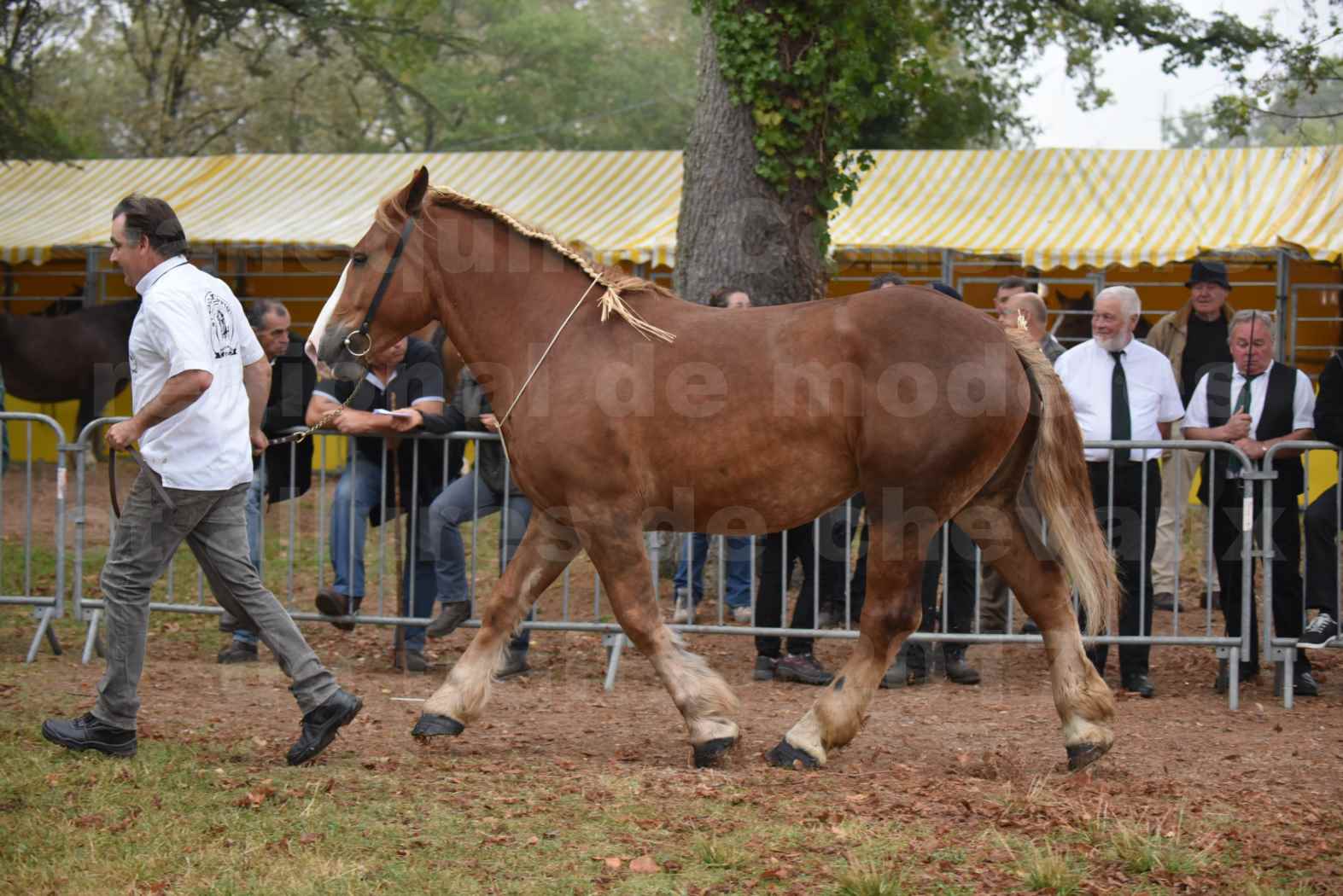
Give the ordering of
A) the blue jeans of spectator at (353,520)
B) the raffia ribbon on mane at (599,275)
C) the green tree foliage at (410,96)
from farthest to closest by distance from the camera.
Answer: the green tree foliage at (410,96), the blue jeans of spectator at (353,520), the raffia ribbon on mane at (599,275)

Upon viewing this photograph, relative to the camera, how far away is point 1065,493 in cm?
573

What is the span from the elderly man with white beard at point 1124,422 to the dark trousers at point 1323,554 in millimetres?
842

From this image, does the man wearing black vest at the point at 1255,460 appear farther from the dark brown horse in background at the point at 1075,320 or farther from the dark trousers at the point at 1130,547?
the dark brown horse in background at the point at 1075,320

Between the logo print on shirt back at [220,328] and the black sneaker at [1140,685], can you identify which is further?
the black sneaker at [1140,685]

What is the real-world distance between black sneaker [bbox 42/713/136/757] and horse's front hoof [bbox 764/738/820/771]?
2536 mm

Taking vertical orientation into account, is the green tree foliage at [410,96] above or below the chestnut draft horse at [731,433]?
above

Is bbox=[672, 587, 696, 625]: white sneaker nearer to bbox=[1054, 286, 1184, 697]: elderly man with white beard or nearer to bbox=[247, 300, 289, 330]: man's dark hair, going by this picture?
bbox=[1054, 286, 1184, 697]: elderly man with white beard

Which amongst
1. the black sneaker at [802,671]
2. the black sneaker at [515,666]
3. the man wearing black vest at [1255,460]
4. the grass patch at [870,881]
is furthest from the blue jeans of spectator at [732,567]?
the grass patch at [870,881]

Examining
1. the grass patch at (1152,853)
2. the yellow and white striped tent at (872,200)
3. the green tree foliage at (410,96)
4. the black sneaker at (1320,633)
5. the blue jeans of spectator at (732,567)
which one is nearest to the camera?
the grass patch at (1152,853)

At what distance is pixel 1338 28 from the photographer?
7.89m

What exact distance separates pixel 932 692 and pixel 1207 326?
13.3 feet

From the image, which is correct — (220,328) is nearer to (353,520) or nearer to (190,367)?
(190,367)

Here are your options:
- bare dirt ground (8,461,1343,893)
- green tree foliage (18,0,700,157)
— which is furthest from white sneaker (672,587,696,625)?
green tree foliage (18,0,700,157)

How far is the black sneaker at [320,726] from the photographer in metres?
5.35
